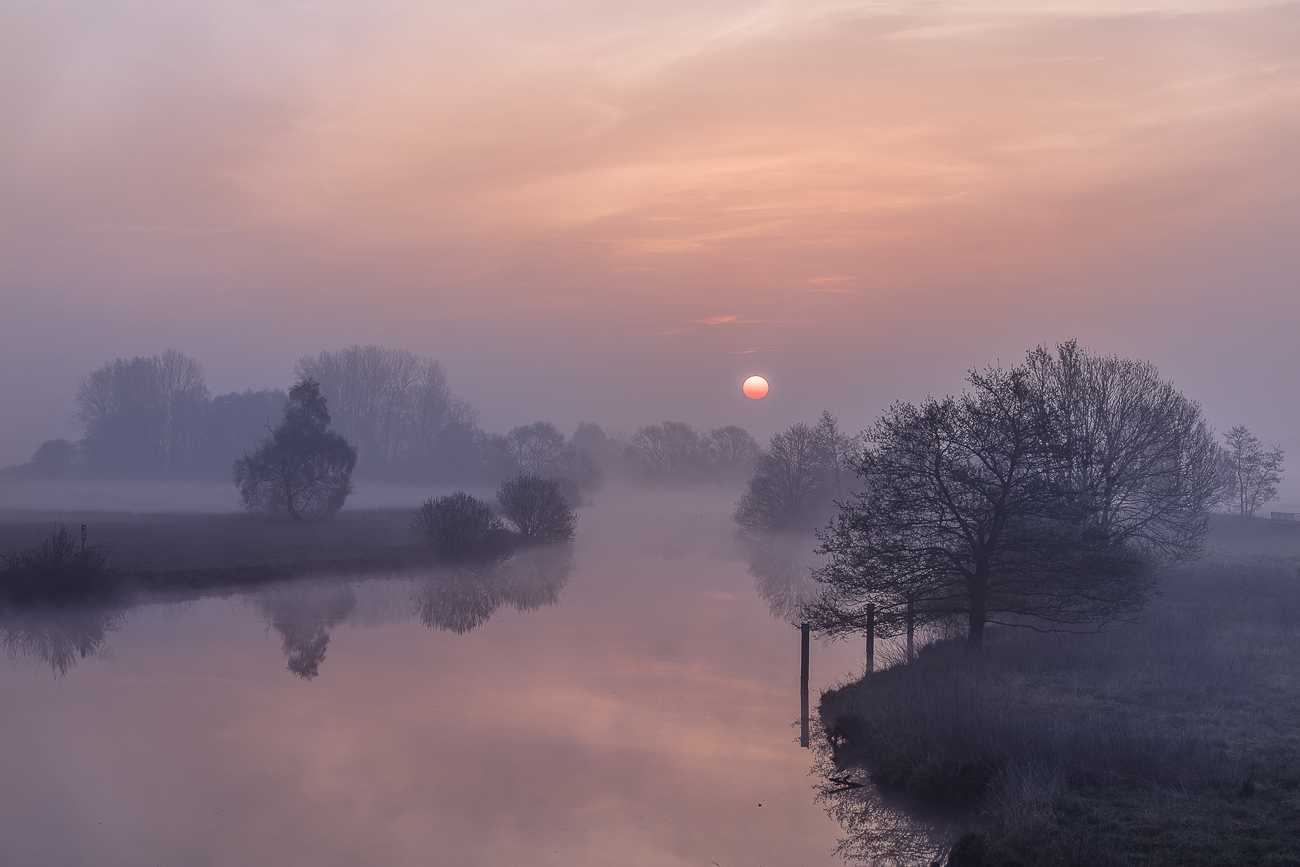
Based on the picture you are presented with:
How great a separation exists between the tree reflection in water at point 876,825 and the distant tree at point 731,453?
101 m

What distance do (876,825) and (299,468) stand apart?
44620mm

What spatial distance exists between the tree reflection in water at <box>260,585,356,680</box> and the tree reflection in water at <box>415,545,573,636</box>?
8.57 ft

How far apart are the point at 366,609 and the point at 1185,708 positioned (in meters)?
22.9

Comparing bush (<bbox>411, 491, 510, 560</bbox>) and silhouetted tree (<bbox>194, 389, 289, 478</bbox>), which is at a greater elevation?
silhouetted tree (<bbox>194, 389, 289, 478</bbox>)

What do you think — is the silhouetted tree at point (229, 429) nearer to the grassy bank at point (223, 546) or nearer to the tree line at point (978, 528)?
the grassy bank at point (223, 546)

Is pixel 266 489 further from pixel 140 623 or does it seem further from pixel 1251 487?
pixel 1251 487

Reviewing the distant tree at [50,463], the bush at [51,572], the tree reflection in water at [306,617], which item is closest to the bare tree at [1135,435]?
the tree reflection in water at [306,617]

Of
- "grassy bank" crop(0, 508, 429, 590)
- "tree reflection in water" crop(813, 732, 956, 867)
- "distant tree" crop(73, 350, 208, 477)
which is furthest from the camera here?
"distant tree" crop(73, 350, 208, 477)

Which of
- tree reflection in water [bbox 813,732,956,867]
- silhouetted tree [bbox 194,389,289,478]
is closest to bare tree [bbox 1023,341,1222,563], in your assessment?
tree reflection in water [bbox 813,732,956,867]

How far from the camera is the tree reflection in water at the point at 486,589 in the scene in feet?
90.0

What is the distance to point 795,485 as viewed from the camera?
183ft

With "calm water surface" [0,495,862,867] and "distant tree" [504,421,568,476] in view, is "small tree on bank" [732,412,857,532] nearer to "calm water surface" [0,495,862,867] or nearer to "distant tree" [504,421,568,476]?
"calm water surface" [0,495,862,867]

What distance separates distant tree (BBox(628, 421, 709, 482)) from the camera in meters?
115

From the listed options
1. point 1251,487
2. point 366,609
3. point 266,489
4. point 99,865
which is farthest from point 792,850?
point 1251,487
